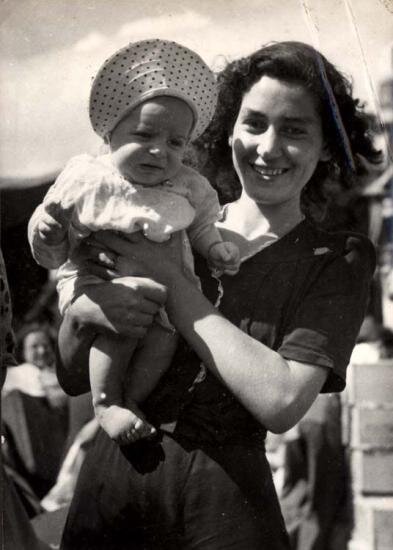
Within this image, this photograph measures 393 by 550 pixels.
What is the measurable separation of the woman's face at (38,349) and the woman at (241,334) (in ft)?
4.04

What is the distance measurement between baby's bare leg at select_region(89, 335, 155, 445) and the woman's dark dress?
46 mm

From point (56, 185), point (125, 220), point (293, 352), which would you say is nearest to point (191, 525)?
point (293, 352)

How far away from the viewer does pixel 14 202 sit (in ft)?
6.11

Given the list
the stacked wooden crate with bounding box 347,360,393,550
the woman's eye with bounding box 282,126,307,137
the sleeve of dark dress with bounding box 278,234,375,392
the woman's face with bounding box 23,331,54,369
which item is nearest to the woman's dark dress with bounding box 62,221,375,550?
the sleeve of dark dress with bounding box 278,234,375,392

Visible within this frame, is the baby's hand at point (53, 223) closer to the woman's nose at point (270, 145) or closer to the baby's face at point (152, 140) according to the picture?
the baby's face at point (152, 140)

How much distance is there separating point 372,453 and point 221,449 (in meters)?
0.62

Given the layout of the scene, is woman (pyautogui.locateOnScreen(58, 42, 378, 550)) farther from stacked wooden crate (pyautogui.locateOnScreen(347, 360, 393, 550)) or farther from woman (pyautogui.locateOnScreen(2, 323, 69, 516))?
woman (pyautogui.locateOnScreen(2, 323, 69, 516))

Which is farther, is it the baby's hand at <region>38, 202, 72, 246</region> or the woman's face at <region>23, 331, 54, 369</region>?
the woman's face at <region>23, 331, 54, 369</region>

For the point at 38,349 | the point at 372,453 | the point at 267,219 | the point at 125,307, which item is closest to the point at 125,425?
the point at 125,307

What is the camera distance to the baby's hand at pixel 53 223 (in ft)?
4.65

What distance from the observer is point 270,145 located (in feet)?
4.83

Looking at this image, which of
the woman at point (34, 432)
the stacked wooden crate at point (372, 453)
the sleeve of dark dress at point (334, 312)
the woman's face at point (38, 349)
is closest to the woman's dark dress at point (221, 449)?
the sleeve of dark dress at point (334, 312)

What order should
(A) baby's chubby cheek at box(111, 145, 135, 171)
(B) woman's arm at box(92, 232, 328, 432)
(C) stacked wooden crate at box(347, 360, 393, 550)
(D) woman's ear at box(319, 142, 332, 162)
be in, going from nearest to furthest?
(B) woman's arm at box(92, 232, 328, 432), (A) baby's chubby cheek at box(111, 145, 135, 171), (D) woman's ear at box(319, 142, 332, 162), (C) stacked wooden crate at box(347, 360, 393, 550)

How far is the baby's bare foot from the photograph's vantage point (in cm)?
137
